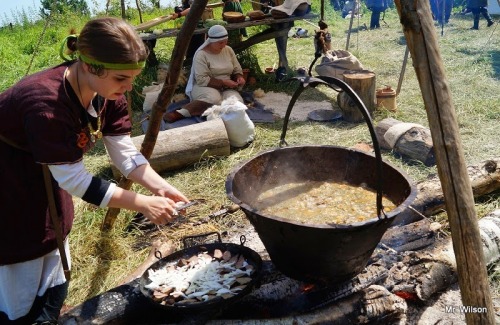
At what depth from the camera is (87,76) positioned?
2350mm

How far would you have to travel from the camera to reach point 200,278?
3033 millimetres

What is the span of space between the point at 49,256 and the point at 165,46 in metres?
11.1

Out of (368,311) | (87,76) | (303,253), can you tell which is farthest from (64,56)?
(368,311)

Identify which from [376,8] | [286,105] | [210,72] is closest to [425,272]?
[210,72]

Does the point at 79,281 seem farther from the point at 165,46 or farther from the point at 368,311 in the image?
the point at 165,46

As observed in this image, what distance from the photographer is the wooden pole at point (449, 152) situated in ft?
7.31

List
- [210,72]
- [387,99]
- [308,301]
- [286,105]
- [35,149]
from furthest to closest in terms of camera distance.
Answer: [286,105], [210,72], [387,99], [308,301], [35,149]

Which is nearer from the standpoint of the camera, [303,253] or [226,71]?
[303,253]

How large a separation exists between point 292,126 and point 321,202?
15.1 feet

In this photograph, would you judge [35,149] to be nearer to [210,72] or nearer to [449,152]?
[449,152]

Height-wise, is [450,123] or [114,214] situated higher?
[450,123]

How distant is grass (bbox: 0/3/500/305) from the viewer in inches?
173

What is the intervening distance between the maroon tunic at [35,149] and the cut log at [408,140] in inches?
170

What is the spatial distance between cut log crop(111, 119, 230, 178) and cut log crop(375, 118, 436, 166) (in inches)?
88.6
